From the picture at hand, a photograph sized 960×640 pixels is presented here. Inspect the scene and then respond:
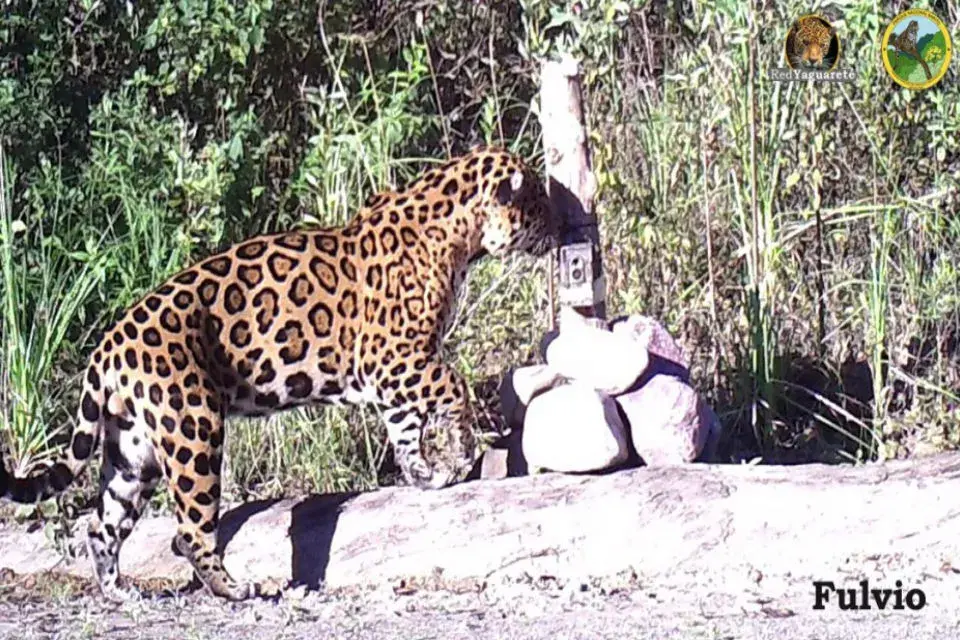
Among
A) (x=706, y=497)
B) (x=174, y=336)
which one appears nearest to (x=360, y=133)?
(x=174, y=336)

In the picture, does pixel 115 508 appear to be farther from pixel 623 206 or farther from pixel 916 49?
pixel 916 49

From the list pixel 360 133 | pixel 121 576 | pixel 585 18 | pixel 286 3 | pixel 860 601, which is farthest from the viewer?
pixel 286 3

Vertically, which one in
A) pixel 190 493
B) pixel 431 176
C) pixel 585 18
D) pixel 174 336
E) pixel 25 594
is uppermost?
pixel 585 18

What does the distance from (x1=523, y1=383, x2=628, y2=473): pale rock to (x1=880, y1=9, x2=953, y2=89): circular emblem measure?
275 centimetres

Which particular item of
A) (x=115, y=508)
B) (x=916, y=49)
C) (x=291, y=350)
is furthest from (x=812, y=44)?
(x=115, y=508)

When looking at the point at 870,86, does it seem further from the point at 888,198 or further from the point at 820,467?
the point at 820,467

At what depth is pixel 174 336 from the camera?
6906 mm

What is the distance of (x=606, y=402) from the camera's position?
7.25 metres

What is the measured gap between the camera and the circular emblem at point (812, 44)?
28.9 feet

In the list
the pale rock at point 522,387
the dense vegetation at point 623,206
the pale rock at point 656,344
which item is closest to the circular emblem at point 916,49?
the dense vegetation at point 623,206

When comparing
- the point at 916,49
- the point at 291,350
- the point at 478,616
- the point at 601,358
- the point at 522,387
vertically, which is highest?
the point at 916,49

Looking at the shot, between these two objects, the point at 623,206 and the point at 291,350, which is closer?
the point at 291,350

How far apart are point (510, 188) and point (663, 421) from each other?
114cm

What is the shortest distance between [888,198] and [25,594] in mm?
4675
